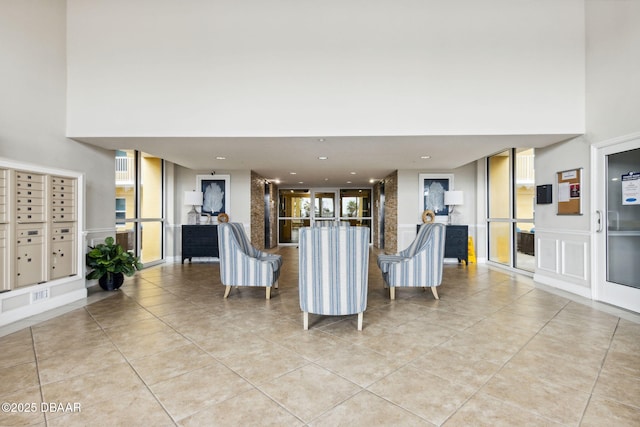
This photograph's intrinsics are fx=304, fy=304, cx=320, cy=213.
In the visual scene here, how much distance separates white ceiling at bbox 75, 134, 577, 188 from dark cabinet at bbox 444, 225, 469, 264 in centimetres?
145

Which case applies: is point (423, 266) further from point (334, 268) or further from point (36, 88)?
point (36, 88)

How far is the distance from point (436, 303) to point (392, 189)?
4.86 metres

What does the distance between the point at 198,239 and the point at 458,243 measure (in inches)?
228

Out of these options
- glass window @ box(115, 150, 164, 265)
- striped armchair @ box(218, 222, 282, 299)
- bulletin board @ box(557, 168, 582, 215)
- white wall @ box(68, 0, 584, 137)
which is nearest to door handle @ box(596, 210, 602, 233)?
bulletin board @ box(557, 168, 582, 215)

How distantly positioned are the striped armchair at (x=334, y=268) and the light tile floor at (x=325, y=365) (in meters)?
0.27

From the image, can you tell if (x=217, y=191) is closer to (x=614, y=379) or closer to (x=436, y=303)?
(x=436, y=303)

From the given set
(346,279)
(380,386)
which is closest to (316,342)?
(346,279)

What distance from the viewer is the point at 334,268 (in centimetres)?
275

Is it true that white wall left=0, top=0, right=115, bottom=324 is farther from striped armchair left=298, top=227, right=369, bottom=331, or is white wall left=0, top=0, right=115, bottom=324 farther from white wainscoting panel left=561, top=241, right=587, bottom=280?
white wainscoting panel left=561, top=241, right=587, bottom=280

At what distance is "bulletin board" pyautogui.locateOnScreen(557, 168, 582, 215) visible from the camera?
13.6 ft

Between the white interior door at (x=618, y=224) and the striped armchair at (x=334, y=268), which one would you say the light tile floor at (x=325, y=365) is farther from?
the white interior door at (x=618, y=224)

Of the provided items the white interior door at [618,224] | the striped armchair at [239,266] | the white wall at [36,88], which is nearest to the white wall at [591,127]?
the white interior door at [618,224]

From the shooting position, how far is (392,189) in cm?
825

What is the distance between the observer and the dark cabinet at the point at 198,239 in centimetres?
688
